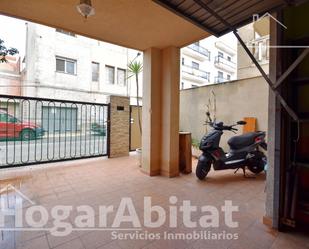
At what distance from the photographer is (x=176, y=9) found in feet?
5.83

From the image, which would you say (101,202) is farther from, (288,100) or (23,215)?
(288,100)

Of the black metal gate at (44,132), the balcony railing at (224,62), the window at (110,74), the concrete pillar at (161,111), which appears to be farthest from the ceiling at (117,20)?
the balcony railing at (224,62)

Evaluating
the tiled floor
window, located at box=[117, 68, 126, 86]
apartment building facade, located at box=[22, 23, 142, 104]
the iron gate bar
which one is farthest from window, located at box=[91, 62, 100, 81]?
the iron gate bar

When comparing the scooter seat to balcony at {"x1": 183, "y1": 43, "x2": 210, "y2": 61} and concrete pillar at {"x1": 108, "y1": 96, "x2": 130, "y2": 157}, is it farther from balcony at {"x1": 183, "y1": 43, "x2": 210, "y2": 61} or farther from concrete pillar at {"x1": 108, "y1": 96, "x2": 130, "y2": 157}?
balcony at {"x1": 183, "y1": 43, "x2": 210, "y2": 61}

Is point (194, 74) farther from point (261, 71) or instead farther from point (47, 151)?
point (261, 71)

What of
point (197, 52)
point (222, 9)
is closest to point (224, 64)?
point (197, 52)

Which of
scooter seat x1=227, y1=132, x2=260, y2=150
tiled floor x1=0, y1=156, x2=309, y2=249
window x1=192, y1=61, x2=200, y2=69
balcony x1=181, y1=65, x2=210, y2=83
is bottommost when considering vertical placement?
tiled floor x1=0, y1=156, x2=309, y2=249

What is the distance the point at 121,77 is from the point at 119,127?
8087mm

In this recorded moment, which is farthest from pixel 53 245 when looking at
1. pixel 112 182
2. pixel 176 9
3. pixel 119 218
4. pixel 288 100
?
pixel 288 100

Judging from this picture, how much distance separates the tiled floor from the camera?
160 centimetres

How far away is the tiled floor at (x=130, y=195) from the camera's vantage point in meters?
1.60

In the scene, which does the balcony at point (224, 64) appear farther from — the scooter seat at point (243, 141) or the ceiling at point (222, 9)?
the ceiling at point (222, 9)

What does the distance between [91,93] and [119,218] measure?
990cm

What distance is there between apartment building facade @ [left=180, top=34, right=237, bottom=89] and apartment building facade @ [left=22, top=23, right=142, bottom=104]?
230 inches
